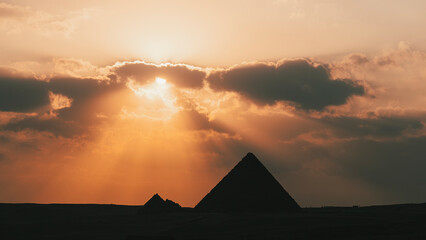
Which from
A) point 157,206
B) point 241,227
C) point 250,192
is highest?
point 157,206

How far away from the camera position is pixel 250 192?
1500 inches

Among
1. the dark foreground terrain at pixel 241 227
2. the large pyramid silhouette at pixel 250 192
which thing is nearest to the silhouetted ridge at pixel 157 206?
the dark foreground terrain at pixel 241 227

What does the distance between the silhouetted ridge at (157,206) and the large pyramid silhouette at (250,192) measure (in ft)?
47.0

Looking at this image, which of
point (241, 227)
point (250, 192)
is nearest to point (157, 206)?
point (250, 192)

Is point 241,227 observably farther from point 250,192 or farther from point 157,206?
point 157,206

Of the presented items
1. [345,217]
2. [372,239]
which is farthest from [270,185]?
[372,239]

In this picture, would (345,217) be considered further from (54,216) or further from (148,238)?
(54,216)

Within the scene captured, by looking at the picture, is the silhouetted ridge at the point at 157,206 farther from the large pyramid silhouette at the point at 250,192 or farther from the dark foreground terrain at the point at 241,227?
the large pyramid silhouette at the point at 250,192

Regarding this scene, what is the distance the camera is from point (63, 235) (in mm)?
37125

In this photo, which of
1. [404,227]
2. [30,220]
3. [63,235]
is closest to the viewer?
[404,227]

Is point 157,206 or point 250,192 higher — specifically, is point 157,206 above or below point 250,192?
above

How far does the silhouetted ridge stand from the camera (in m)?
52.0

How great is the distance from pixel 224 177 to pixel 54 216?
25.0 m

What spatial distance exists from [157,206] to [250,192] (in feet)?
56.2
